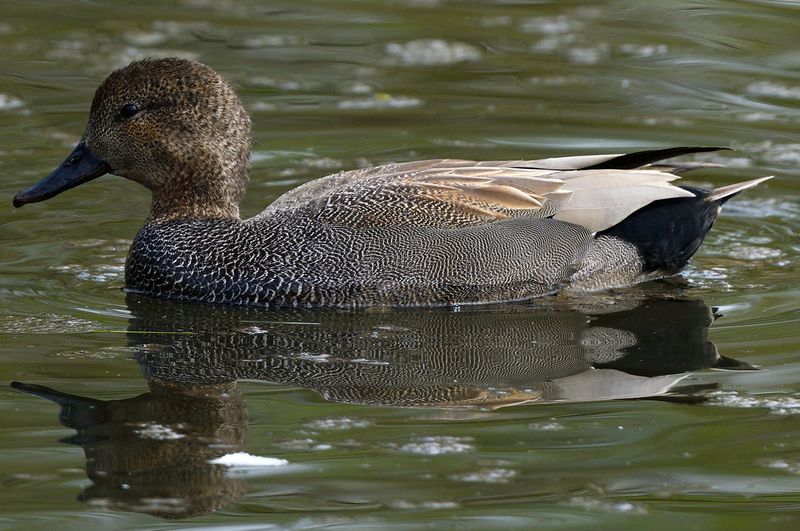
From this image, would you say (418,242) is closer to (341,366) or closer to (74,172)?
(341,366)

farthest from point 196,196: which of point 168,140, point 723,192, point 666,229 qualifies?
point 723,192

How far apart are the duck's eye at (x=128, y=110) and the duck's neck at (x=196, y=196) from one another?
416mm

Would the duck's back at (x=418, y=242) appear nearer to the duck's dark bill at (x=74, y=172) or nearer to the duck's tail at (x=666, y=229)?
the duck's tail at (x=666, y=229)

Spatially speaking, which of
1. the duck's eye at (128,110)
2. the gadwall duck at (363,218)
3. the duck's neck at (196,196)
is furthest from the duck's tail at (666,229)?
the duck's eye at (128,110)

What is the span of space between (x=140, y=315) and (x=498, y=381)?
2.19 meters

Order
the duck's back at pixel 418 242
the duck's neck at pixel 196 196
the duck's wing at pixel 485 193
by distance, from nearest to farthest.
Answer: the duck's back at pixel 418 242 → the duck's wing at pixel 485 193 → the duck's neck at pixel 196 196

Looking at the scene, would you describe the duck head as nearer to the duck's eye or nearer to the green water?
the duck's eye

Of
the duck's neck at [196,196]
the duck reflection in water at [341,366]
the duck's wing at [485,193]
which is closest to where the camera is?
the duck reflection in water at [341,366]

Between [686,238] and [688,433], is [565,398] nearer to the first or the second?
[688,433]

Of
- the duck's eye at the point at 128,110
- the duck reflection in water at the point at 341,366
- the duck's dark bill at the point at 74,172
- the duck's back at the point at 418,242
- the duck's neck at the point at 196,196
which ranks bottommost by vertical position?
the duck reflection in water at the point at 341,366

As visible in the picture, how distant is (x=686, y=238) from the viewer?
28.0 ft

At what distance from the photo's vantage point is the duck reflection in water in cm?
546

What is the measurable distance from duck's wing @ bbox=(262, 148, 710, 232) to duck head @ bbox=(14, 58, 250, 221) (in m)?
0.38

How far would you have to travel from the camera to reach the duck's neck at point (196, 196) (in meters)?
8.41
